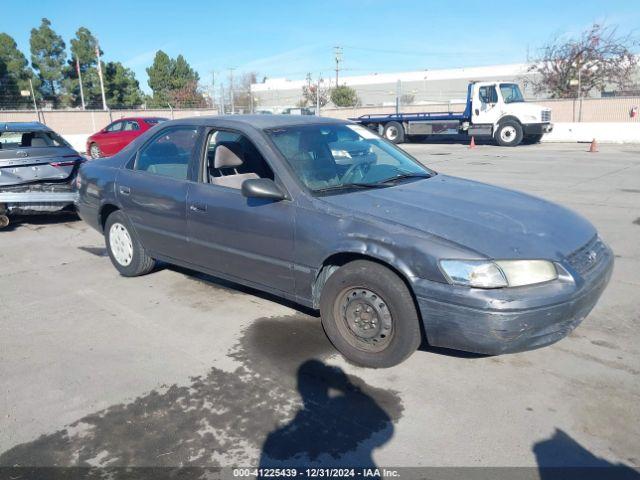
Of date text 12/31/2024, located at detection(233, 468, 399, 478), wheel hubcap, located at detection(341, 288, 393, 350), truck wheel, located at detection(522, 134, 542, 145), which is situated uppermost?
truck wheel, located at detection(522, 134, 542, 145)

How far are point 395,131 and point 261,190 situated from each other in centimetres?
2360

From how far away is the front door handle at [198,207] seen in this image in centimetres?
445

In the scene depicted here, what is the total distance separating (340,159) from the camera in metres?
4.36

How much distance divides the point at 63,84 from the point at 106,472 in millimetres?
56023

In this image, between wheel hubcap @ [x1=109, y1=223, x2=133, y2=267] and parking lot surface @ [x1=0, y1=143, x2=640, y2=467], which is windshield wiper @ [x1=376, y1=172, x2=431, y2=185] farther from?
wheel hubcap @ [x1=109, y1=223, x2=133, y2=267]

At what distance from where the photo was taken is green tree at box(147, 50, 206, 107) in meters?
54.4

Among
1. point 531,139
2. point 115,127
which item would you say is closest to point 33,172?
point 115,127

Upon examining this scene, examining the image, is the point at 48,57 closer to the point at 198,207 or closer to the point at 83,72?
the point at 83,72

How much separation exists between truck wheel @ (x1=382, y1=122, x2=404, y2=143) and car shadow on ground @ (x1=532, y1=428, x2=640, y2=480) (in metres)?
24.1

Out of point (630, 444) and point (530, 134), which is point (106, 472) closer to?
point (630, 444)

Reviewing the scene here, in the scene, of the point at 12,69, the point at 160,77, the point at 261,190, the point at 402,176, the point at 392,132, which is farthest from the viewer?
the point at 160,77

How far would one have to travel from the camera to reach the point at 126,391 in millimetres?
3363

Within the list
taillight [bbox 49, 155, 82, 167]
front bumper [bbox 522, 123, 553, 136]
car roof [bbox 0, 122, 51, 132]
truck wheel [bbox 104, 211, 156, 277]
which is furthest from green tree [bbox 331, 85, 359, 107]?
truck wheel [bbox 104, 211, 156, 277]

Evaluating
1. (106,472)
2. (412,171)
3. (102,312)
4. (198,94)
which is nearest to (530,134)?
(412,171)
